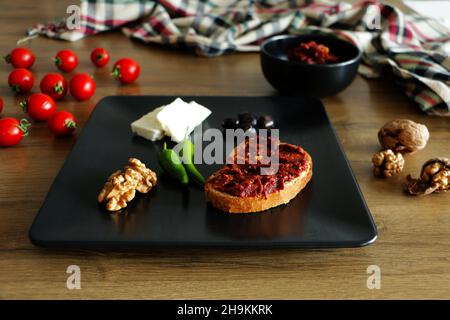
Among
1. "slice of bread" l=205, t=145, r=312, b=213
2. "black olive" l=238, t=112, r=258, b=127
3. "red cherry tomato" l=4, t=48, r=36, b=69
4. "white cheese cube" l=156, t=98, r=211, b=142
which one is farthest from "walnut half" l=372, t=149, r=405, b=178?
"red cherry tomato" l=4, t=48, r=36, b=69

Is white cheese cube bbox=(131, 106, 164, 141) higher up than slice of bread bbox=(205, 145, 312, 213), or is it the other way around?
slice of bread bbox=(205, 145, 312, 213)

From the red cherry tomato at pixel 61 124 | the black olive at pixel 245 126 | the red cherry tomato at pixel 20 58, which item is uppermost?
the black olive at pixel 245 126

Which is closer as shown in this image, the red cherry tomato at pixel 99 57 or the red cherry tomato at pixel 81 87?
the red cherry tomato at pixel 81 87

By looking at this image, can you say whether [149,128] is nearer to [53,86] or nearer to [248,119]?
[248,119]

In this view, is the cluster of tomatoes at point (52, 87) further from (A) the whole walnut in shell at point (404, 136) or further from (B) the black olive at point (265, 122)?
(A) the whole walnut in shell at point (404, 136)

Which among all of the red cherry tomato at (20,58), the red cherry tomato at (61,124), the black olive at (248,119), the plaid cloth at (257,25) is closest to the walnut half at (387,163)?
the black olive at (248,119)

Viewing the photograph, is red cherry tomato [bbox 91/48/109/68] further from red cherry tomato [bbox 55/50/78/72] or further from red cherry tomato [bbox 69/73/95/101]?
red cherry tomato [bbox 69/73/95/101]
